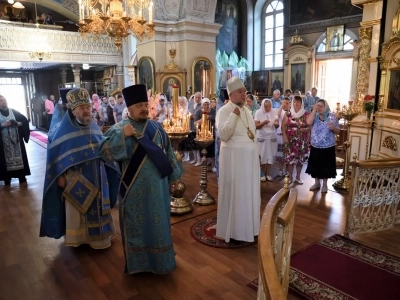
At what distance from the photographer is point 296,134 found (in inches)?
220

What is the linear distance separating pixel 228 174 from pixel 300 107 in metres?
2.76

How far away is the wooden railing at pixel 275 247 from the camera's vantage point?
3.84 ft

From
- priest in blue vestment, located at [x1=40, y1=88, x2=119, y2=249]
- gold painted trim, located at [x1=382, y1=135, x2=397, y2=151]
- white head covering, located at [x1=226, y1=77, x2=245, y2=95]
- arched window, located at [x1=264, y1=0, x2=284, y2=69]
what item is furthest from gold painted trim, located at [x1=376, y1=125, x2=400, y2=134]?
arched window, located at [x1=264, y1=0, x2=284, y2=69]

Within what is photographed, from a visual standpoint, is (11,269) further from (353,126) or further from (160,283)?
(353,126)

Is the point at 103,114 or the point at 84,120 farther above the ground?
the point at 84,120

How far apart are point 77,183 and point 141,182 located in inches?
38.3

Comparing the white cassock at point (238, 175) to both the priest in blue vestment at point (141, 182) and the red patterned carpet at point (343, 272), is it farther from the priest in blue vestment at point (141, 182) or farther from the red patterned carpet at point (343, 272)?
the priest in blue vestment at point (141, 182)

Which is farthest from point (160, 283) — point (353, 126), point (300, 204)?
point (353, 126)

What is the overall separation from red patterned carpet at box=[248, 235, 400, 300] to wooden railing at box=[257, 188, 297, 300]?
1.24 m

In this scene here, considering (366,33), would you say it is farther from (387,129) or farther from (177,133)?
(177,133)

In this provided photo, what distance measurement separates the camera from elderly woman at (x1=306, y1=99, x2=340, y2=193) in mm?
5039

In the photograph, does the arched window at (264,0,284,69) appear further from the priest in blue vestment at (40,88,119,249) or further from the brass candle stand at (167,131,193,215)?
the priest in blue vestment at (40,88,119,249)

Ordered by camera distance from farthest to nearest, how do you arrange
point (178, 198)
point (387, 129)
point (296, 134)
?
point (387, 129)
point (296, 134)
point (178, 198)

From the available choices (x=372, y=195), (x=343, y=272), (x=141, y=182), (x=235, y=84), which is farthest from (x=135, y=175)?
(x=372, y=195)
